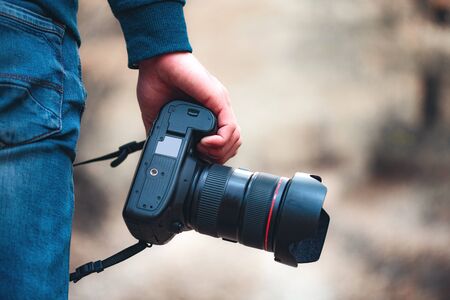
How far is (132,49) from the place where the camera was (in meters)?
0.60

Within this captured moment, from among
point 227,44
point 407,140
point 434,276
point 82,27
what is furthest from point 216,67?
point 434,276

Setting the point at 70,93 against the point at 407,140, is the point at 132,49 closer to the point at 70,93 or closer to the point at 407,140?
the point at 70,93

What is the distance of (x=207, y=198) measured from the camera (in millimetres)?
670

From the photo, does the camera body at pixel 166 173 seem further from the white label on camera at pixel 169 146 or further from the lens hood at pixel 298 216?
the lens hood at pixel 298 216

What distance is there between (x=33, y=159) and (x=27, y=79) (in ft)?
0.22

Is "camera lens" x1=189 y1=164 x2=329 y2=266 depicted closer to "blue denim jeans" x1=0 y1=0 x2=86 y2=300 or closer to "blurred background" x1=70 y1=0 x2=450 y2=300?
"blue denim jeans" x1=0 y1=0 x2=86 y2=300

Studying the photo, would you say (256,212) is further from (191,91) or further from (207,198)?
(191,91)

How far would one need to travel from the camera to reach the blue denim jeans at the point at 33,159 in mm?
431

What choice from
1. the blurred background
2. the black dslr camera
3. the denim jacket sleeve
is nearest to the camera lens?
the black dslr camera

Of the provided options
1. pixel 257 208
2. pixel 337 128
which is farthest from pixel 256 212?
pixel 337 128

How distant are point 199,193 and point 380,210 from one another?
1.03 meters

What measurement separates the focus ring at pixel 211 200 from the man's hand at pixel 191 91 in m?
0.03

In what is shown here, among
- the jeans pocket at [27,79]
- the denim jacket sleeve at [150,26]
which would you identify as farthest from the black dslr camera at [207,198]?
the jeans pocket at [27,79]

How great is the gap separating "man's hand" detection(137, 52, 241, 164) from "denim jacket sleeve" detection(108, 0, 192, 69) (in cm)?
2
